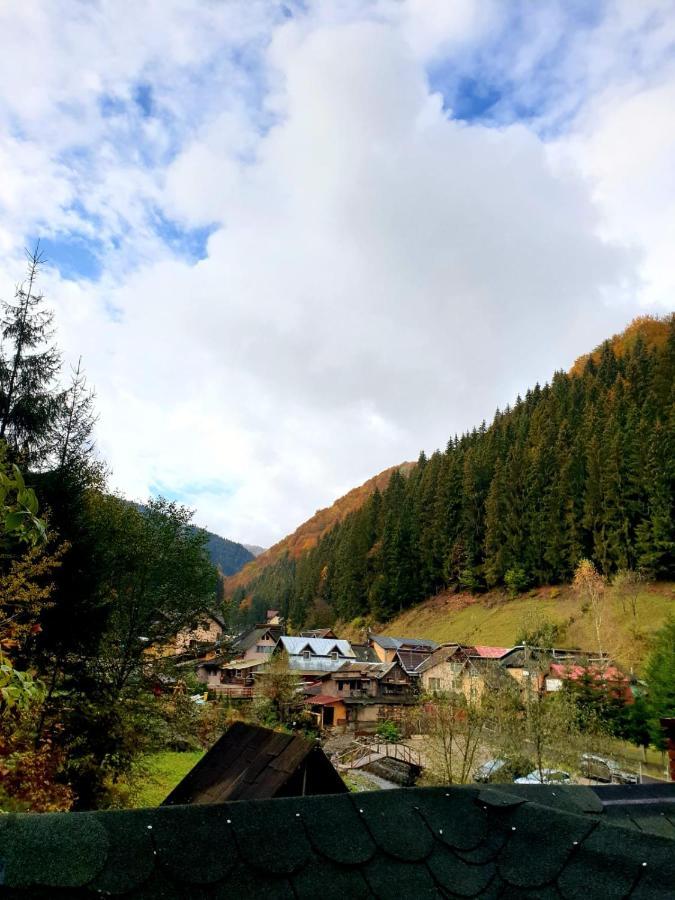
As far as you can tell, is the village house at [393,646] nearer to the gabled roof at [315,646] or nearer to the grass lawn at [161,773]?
the gabled roof at [315,646]

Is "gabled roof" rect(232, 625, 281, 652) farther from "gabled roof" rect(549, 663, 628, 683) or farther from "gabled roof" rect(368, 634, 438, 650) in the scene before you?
"gabled roof" rect(549, 663, 628, 683)

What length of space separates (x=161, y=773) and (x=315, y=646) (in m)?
45.2

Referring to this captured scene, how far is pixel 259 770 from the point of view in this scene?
650 cm

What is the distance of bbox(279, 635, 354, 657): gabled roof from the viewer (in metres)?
59.8

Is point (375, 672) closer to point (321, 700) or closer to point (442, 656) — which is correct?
point (442, 656)

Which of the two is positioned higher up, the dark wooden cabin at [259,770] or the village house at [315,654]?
the dark wooden cabin at [259,770]

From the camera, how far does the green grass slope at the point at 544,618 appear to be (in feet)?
155

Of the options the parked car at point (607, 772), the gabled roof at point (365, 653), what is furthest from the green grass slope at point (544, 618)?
the gabled roof at point (365, 653)

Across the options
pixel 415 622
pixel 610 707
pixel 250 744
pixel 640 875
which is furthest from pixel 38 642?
pixel 415 622

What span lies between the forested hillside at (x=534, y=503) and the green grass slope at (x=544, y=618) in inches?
106

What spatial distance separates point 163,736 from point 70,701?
26.0ft

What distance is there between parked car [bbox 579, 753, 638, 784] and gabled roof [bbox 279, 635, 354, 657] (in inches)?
1522

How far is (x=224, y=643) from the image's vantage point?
22.8 meters

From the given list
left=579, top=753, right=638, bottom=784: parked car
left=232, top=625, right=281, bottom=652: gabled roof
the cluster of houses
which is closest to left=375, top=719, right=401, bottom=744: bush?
the cluster of houses
